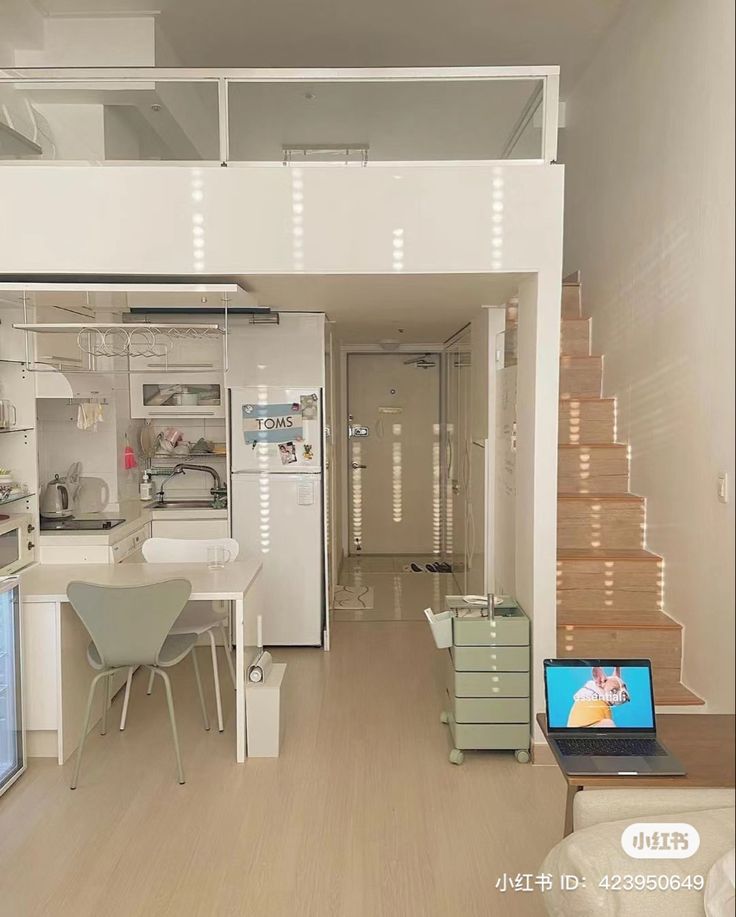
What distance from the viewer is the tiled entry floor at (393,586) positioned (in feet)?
20.6

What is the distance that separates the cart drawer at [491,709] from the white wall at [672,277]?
80 cm

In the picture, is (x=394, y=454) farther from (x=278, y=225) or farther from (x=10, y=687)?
(x=10, y=687)

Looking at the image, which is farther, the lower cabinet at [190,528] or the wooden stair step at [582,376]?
the lower cabinet at [190,528]

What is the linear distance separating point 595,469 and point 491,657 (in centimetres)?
151

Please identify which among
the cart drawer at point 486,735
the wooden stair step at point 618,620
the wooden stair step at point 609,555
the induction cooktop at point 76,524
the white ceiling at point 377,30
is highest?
the white ceiling at point 377,30

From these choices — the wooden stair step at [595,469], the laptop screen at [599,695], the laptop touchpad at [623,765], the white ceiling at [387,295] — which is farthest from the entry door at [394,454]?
the laptop touchpad at [623,765]

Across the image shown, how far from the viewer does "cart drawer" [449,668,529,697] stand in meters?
3.70

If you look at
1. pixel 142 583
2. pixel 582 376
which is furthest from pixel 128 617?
pixel 582 376

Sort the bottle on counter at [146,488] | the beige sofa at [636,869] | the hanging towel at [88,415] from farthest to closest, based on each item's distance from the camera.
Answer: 1. the bottle on counter at [146,488]
2. the hanging towel at [88,415]
3. the beige sofa at [636,869]

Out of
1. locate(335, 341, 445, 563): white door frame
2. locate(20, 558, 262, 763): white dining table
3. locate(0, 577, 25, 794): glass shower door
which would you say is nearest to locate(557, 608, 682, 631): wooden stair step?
locate(20, 558, 262, 763): white dining table

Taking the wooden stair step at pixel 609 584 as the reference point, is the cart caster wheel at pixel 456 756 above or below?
below

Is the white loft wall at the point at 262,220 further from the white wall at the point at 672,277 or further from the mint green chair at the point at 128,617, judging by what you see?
the mint green chair at the point at 128,617

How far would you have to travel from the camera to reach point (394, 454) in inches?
331

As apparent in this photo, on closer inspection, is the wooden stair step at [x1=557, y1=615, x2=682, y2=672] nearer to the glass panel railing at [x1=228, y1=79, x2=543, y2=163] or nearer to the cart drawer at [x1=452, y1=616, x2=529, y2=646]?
the cart drawer at [x1=452, y1=616, x2=529, y2=646]
